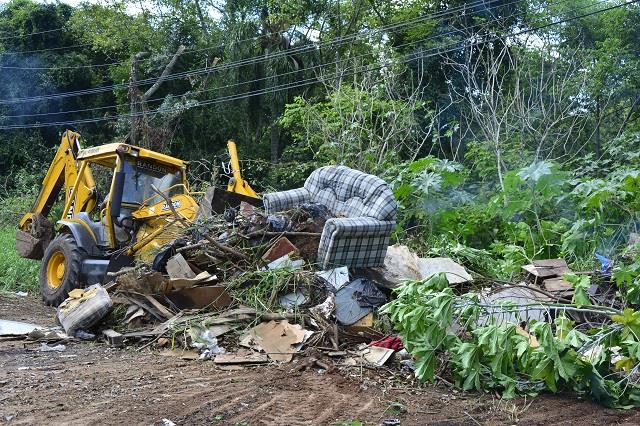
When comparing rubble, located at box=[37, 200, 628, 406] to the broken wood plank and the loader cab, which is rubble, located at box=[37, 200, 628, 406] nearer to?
the broken wood plank

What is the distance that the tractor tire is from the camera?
31.3 ft

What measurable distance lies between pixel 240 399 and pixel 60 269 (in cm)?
617

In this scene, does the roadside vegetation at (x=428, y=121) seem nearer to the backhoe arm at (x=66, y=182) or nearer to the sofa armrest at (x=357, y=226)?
the sofa armrest at (x=357, y=226)

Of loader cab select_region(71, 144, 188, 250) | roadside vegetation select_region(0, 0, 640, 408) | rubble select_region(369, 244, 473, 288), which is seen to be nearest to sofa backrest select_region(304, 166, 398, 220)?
rubble select_region(369, 244, 473, 288)

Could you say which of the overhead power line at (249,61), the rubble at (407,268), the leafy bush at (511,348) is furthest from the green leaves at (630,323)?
the overhead power line at (249,61)

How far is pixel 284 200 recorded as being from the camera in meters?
8.81

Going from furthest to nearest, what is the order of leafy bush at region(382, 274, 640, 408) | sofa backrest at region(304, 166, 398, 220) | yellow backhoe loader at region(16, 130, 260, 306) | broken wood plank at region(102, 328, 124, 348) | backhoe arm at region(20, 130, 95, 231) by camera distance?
backhoe arm at region(20, 130, 95, 231)
yellow backhoe loader at region(16, 130, 260, 306)
sofa backrest at region(304, 166, 398, 220)
broken wood plank at region(102, 328, 124, 348)
leafy bush at region(382, 274, 640, 408)

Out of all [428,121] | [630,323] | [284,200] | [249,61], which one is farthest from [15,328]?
[249,61]

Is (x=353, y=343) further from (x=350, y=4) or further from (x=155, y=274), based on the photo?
(x=350, y=4)

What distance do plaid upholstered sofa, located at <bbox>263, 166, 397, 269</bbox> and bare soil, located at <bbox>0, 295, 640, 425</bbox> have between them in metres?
1.89

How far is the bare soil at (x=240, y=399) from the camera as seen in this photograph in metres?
4.60

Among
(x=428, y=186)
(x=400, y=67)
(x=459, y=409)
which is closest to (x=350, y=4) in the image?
(x=400, y=67)

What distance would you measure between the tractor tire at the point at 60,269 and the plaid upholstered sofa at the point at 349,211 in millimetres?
2824

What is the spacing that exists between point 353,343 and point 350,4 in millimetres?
18977
